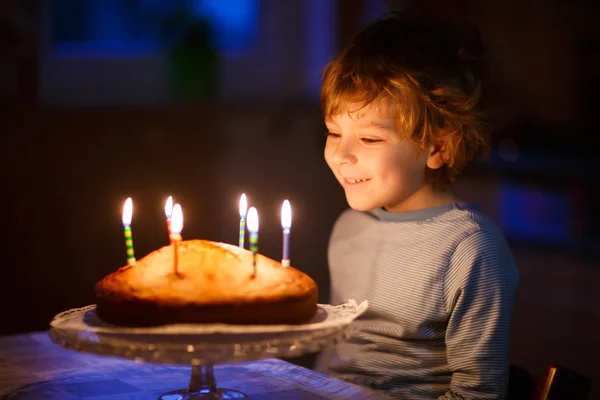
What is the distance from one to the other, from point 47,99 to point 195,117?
0.60m

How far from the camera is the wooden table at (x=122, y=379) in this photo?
1.12m

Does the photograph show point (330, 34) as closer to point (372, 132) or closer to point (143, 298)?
point (372, 132)

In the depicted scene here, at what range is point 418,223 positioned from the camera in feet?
4.82

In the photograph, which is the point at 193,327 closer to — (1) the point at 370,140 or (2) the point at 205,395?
(2) the point at 205,395

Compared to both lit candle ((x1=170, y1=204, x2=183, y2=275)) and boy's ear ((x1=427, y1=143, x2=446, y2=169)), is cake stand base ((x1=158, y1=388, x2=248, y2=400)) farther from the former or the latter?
boy's ear ((x1=427, y1=143, x2=446, y2=169))

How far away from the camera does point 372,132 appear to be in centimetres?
139

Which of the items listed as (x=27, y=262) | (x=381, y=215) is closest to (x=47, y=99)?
(x=27, y=262)

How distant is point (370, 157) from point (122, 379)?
0.54m

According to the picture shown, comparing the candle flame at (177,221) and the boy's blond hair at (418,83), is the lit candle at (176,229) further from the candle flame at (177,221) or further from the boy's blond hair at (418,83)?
the boy's blond hair at (418,83)

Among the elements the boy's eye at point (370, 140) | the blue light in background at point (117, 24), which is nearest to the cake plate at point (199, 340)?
the boy's eye at point (370, 140)

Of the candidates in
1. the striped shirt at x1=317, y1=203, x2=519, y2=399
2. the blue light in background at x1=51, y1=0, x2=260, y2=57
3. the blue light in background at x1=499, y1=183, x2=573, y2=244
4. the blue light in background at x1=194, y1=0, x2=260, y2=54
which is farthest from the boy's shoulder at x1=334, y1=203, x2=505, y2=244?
the blue light in background at x1=499, y1=183, x2=573, y2=244

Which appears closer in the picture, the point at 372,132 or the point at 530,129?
the point at 372,132

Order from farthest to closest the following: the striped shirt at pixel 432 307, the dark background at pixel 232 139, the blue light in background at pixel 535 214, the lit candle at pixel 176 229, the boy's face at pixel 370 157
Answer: the blue light in background at pixel 535 214 < the dark background at pixel 232 139 < the boy's face at pixel 370 157 < the striped shirt at pixel 432 307 < the lit candle at pixel 176 229

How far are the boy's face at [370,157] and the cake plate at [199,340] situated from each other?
1.25 ft
